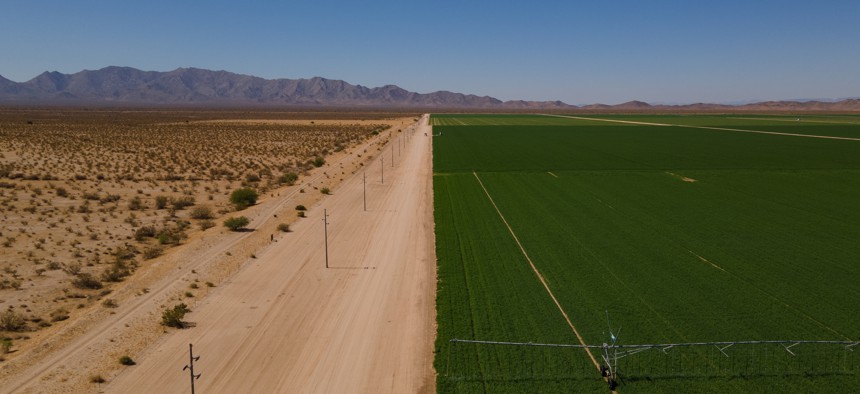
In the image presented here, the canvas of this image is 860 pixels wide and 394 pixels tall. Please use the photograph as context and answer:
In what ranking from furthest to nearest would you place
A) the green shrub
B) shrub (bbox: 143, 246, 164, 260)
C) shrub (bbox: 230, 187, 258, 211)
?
the green shrub → shrub (bbox: 230, 187, 258, 211) → shrub (bbox: 143, 246, 164, 260)

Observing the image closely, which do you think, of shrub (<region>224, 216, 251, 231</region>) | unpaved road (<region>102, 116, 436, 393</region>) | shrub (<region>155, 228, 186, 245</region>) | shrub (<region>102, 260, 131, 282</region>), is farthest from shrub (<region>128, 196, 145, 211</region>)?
shrub (<region>102, 260, 131, 282</region>)

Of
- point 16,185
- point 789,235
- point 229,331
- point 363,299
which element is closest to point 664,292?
point 363,299

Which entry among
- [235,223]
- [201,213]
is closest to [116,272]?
[235,223]

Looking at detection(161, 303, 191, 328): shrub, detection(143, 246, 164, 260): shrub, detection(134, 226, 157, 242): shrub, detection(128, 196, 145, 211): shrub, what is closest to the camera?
detection(161, 303, 191, 328): shrub

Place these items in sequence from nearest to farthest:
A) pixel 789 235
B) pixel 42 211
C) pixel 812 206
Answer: pixel 789 235 → pixel 42 211 → pixel 812 206

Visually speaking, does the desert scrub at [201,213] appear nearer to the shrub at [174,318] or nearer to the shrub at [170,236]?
the shrub at [170,236]

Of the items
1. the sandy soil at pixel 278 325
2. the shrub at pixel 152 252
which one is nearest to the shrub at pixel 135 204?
the shrub at pixel 152 252

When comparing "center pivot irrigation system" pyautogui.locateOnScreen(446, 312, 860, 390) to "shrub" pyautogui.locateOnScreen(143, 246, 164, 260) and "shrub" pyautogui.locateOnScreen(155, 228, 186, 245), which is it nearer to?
"shrub" pyautogui.locateOnScreen(143, 246, 164, 260)

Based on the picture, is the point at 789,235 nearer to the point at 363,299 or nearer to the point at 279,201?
the point at 363,299
